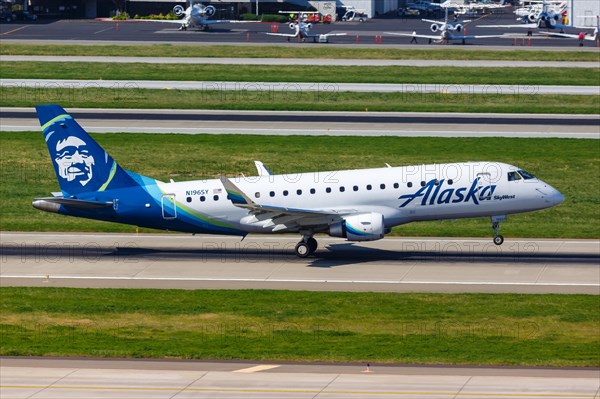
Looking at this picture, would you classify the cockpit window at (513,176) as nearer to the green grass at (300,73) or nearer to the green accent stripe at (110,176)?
the green accent stripe at (110,176)

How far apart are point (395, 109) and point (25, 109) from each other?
28.8 meters

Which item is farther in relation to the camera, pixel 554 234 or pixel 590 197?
pixel 590 197

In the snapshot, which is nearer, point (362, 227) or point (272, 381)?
point (272, 381)

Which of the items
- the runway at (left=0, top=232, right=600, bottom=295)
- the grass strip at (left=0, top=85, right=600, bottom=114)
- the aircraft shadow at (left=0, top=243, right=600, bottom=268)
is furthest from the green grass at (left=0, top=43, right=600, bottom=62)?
the aircraft shadow at (left=0, top=243, right=600, bottom=268)

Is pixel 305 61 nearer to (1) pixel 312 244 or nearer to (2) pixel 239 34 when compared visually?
(2) pixel 239 34

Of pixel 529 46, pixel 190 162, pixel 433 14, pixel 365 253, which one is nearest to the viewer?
pixel 365 253

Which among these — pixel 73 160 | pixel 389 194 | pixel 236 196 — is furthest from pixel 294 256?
pixel 73 160

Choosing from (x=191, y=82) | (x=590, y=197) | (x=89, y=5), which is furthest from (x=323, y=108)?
(x=89, y=5)

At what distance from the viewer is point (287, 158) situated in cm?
7456

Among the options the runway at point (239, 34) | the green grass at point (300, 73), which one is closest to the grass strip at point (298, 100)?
the green grass at point (300, 73)

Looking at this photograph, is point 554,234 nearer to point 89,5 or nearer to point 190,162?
point 190,162

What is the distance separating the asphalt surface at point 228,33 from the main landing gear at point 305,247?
8313 centimetres

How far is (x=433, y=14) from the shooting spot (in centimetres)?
19638

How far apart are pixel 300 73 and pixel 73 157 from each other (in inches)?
2317
